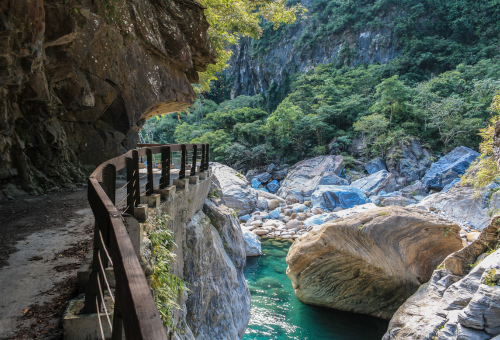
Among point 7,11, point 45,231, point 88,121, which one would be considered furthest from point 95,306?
point 88,121

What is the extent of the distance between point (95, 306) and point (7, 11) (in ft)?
14.4

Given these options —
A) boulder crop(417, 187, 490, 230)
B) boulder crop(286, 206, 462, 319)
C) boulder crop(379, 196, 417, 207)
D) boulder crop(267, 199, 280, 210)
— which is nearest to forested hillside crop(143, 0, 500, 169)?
boulder crop(379, 196, 417, 207)

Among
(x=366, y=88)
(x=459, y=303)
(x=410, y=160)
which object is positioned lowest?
(x=459, y=303)

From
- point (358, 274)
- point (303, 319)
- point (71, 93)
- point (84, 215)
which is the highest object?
point (71, 93)

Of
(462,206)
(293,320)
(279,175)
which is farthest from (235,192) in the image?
(462,206)

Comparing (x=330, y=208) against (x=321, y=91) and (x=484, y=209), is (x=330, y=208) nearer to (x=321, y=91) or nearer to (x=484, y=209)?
(x=484, y=209)

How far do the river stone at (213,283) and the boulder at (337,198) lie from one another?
1350 cm

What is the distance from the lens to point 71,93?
7.55m

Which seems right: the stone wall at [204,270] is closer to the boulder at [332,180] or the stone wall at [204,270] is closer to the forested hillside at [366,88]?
the boulder at [332,180]

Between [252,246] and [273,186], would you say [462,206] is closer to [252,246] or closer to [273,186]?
[252,246]

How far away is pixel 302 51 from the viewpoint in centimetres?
4753

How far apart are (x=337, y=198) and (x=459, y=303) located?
50.5 feet

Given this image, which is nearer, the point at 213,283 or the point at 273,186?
the point at 213,283

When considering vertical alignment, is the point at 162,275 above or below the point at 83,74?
below
